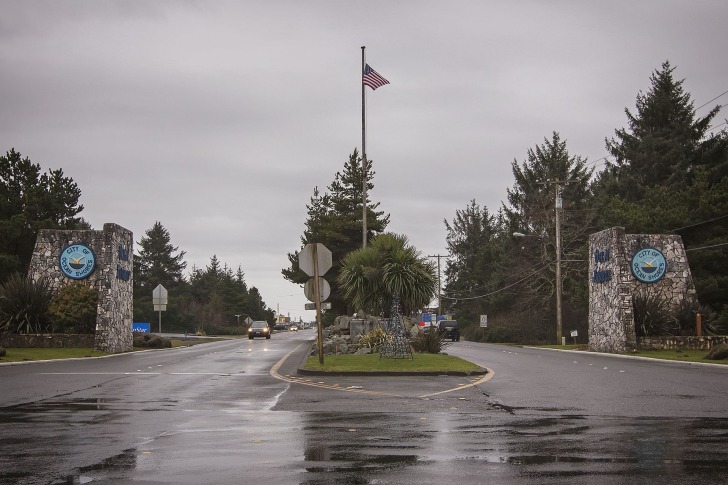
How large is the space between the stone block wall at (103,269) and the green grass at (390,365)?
14124mm

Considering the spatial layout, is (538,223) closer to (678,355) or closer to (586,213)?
(586,213)

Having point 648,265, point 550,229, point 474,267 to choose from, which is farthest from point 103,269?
point 474,267

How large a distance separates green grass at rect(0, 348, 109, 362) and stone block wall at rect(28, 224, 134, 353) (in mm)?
1639

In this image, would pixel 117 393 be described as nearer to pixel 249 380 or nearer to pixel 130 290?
pixel 249 380

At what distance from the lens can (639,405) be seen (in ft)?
42.8

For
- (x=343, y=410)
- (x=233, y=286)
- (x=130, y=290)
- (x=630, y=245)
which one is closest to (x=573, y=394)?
(x=343, y=410)

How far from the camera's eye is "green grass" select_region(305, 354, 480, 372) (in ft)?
66.3

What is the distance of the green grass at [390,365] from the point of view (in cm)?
2020

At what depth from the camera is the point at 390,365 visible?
845 inches

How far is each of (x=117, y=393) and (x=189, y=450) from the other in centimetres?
753

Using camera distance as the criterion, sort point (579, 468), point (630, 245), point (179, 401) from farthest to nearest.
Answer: point (630, 245), point (179, 401), point (579, 468)

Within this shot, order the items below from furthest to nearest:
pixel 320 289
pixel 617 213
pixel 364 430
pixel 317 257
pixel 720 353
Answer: pixel 617 213 < pixel 720 353 < pixel 320 289 < pixel 317 257 < pixel 364 430

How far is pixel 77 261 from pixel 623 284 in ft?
82.3

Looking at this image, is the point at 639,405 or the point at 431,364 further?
the point at 431,364
